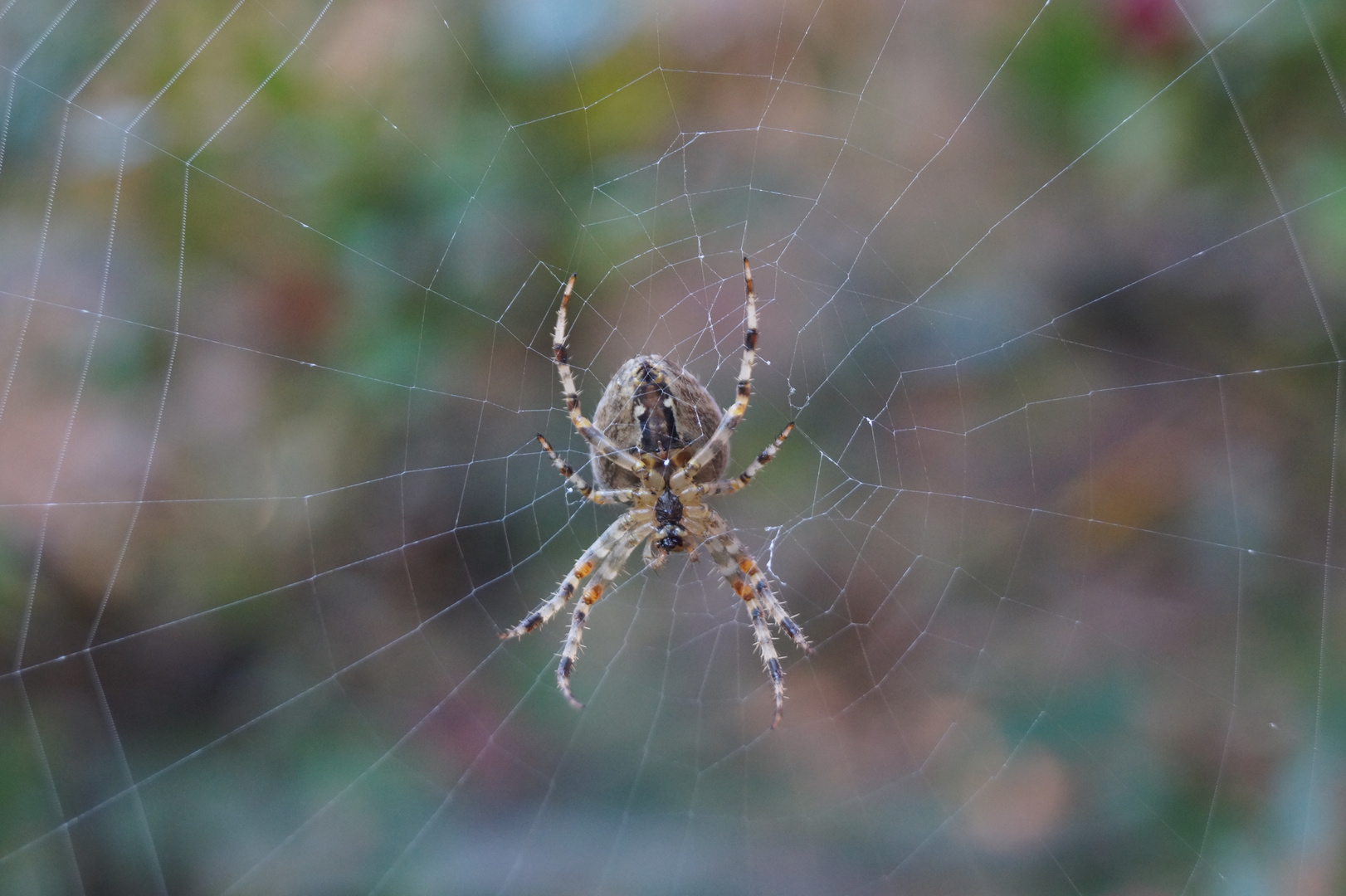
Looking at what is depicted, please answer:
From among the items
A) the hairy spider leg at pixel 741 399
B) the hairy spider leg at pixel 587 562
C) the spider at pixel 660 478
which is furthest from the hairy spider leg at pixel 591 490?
the hairy spider leg at pixel 741 399

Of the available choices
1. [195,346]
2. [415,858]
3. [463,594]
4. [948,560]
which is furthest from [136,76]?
[948,560]

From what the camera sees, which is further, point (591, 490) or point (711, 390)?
point (711, 390)

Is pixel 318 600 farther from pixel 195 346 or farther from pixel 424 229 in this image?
pixel 424 229

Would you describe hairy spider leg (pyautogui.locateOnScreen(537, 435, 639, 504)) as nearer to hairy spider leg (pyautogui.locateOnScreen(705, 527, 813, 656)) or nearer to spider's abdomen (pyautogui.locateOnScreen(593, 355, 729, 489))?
spider's abdomen (pyautogui.locateOnScreen(593, 355, 729, 489))

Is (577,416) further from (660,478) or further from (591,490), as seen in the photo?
(660,478)

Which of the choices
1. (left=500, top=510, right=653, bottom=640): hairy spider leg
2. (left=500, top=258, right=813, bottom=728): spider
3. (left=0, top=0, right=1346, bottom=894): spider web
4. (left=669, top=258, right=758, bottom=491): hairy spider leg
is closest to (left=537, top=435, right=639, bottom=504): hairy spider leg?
(left=500, top=258, right=813, bottom=728): spider

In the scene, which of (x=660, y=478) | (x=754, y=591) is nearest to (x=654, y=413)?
(x=660, y=478)
